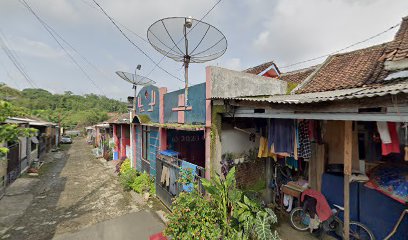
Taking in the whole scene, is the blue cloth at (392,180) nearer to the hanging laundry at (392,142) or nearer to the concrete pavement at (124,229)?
the hanging laundry at (392,142)

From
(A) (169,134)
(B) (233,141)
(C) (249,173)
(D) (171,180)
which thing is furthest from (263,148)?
(A) (169,134)

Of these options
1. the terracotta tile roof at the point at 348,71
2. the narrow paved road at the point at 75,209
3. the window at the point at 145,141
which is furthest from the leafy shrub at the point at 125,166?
the terracotta tile roof at the point at 348,71

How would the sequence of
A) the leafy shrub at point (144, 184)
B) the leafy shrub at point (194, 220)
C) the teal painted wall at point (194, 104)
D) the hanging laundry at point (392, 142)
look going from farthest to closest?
the leafy shrub at point (144, 184), the teal painted wall at point (194, 104), the leafy shrub at point (194, 220), the hanging laundry at point (392, 142)

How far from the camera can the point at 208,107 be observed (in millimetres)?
6293

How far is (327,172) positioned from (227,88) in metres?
4.48

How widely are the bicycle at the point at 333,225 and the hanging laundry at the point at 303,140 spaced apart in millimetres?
2226

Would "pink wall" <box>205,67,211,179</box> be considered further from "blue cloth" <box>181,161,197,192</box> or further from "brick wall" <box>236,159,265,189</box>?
"brick wall" <box>236,159,265,189</box>

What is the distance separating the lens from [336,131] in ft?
20.3

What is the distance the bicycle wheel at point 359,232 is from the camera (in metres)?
5.22

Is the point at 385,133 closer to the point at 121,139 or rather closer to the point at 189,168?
the point at 189,168

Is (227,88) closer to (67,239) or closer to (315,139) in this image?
(315,139)

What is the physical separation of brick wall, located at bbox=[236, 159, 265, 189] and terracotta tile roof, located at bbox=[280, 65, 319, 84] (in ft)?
22.2

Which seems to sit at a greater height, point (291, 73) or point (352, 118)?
point (291, 73)

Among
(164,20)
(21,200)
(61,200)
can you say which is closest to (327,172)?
(164,20)
